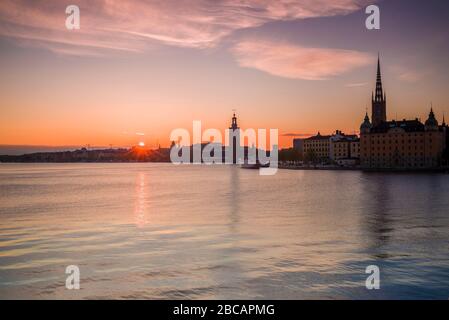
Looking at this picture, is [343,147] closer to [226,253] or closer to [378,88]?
[378,88]

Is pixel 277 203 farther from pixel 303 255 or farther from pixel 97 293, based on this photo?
pixel 97 293

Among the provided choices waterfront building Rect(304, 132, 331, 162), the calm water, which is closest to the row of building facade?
waterfront building Rect(304, 132, 331, 162)

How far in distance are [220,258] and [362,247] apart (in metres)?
7.74

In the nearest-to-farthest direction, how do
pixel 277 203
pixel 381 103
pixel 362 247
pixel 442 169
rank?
pixel 362 247
pixel 277 203
pixel 442 169
pixel 381 103

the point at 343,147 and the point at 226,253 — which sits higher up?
the point at 343,147

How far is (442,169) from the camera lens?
128m

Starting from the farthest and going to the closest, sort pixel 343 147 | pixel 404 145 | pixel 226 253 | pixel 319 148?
1. pixel 319 148
2. pixel 343 147
3. pixel 404 145
4. pixel 226 253

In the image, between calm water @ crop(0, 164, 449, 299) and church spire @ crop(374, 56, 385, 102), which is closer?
calm water @ crop(0, 164, 449, 299)

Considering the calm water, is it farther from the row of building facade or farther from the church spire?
the church spire

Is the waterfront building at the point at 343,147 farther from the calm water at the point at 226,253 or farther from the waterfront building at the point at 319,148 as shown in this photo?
the calm water at the point at 226,253

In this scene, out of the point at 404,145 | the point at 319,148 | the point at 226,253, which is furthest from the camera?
the point at 319,148

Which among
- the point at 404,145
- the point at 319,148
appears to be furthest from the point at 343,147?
the point at 404,145
